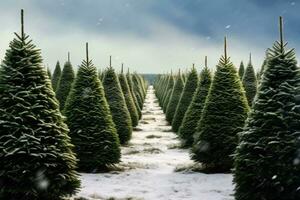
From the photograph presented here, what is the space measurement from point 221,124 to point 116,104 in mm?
8460

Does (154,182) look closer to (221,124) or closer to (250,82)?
(221,124)

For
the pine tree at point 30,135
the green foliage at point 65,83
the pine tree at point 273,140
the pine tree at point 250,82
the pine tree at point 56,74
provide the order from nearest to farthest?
the pine tree at point 273,140 → the pine tree at point 30,135 → the green foliage at point 65,83 → the pine tree at point 250,82 → the pine tree at point 56,74

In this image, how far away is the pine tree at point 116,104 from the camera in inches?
912

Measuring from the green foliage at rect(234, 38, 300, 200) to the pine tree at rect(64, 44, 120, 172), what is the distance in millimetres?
6711

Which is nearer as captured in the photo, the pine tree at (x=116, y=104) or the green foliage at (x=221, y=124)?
the green foliage at (x=221, y=124)

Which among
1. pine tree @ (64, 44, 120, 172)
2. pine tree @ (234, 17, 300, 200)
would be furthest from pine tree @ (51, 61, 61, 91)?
pine tree @ (234, 17, 300, 200)

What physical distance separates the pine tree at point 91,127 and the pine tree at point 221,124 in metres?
3.08

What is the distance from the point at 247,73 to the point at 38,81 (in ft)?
68.9

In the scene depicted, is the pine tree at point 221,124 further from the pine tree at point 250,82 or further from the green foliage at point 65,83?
the green foliage at point 65,83

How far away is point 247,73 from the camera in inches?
1177

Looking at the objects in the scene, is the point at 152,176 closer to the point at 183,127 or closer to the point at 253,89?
the point at 183,127

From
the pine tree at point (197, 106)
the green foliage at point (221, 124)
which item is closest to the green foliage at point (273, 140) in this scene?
the green foliage at point (221, 124)

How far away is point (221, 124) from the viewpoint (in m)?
16.0

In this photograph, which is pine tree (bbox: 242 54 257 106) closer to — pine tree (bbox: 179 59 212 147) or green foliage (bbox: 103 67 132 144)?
pine tree (bbox: 179 59 212 147)
